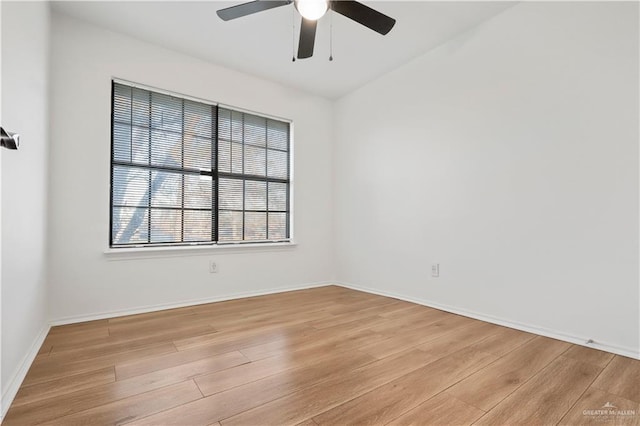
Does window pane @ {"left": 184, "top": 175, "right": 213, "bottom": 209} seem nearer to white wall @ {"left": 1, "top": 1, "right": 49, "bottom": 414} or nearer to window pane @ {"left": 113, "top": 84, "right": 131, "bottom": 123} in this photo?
window pane @ {"left": 113, "top": 84, "right": 131, "bottom": 123}

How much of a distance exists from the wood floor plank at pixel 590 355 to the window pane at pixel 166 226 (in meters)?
3.34

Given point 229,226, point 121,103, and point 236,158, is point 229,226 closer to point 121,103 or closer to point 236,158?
point 236,158

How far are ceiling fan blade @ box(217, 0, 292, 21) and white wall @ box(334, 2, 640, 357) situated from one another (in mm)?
1855

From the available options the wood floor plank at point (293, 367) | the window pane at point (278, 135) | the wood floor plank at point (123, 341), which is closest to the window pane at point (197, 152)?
the window pane at point (278, 135)

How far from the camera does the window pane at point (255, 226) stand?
371cm

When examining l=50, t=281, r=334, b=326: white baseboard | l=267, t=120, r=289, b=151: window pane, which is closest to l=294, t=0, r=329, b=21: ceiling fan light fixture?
l=267, t=120, r=289, b=151: window pane

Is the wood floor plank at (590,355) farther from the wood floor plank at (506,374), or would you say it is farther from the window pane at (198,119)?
the window pane at (198,119)

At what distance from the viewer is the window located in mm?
2977

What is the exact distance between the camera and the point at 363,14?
6.84 ft

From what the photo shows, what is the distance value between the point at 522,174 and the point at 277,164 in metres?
2.64

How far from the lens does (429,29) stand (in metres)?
2.86

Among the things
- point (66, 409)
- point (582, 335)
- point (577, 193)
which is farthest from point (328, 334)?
point (577, 193)

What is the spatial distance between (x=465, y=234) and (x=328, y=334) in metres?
1.56

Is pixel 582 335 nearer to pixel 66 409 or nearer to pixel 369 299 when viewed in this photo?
pixel 369 299
